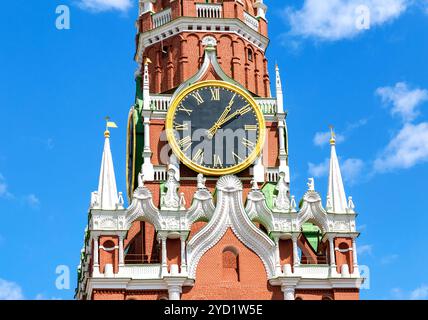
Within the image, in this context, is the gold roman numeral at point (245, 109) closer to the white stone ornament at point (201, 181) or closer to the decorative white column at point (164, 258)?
the white stone ornament at point (201, 181)

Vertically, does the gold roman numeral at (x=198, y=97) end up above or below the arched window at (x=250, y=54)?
below

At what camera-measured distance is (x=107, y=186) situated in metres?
56.4

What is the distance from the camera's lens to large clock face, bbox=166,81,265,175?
195 ft

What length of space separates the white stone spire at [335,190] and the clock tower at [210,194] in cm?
6

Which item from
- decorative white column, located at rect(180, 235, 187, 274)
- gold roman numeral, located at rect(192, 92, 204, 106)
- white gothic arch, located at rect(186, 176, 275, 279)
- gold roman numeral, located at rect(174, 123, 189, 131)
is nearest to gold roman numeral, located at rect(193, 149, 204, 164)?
gold roman numeral, located at rect(174, 123, 189, 131)

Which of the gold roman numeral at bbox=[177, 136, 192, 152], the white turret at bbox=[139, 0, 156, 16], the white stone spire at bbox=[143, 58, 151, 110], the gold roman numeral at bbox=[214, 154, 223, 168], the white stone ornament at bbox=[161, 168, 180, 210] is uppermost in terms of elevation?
the white turret at bbox=[139, 0, 156, 16]

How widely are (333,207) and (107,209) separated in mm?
10786

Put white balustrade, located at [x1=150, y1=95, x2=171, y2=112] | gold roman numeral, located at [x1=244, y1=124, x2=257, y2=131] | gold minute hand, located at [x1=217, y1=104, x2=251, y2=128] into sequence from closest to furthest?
gold minute hand, located at [x1=217, y1=104, x2=251, y2=128]
gold roman numeral, located at [x1=244, y1=124, x2=257, y2=131]
white balustrade, located at [x1=150, y1=95, x2=171, y2=112]

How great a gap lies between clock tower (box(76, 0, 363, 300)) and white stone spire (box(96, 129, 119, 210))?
0.07m

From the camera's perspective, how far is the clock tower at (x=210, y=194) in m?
54.9

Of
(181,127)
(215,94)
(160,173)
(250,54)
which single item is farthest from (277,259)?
(250,54)

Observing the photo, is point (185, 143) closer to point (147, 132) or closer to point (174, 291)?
point (147, 132)

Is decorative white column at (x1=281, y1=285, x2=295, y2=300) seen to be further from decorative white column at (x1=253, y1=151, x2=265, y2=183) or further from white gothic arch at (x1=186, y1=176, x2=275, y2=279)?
decorative white column at (x1=253, y1=151, x2=265, y2=183)

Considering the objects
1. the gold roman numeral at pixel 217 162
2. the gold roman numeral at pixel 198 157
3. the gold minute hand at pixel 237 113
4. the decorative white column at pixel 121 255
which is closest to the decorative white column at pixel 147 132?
the gold roman numeral at pixel 198 157
